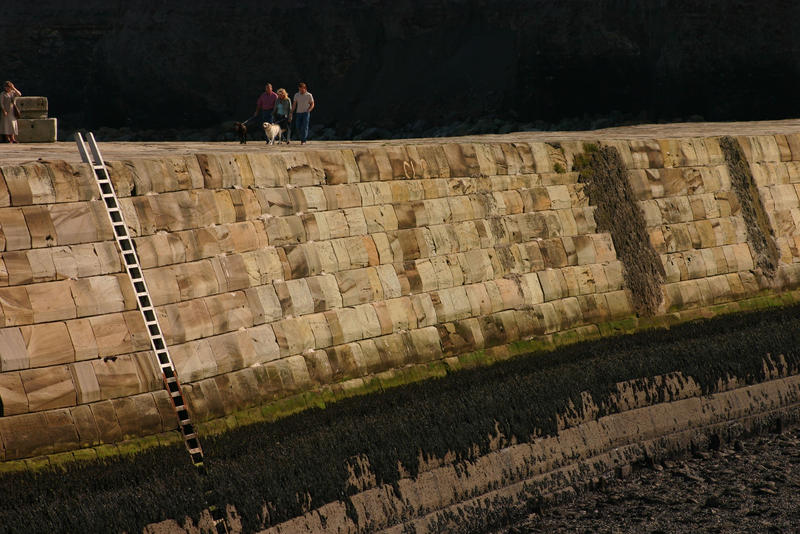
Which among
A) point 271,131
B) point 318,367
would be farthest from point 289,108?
point 318,367

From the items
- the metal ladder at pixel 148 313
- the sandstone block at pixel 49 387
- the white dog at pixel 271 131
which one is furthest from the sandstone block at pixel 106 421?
the white dog at pixel 271 131

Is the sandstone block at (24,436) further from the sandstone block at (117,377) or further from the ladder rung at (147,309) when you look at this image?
the ladder rung at (147,309)

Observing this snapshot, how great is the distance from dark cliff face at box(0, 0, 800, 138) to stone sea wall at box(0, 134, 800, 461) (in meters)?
25.8

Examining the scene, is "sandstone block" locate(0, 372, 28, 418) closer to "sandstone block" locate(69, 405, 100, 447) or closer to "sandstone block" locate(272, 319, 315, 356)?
"sandstone block" locate(69, 405, 100, 447)

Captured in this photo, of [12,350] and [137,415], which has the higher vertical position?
[12,350]

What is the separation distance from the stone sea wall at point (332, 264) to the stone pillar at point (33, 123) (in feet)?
23.6

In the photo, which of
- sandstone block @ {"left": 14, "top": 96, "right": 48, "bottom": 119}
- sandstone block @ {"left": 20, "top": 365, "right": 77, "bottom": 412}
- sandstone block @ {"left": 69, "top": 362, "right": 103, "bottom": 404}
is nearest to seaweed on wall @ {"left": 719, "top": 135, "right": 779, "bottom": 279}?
sandstone block @ {"left": 14, "top": 96, "right": 48, "bottom": 119}

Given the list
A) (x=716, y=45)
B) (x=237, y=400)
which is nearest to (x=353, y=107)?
(x=716, y=45)

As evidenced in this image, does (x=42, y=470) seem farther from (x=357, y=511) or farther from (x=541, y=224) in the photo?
(x=541, y=224)

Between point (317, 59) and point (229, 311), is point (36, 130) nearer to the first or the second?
point (229, 311)

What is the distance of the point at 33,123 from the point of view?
21.6 m

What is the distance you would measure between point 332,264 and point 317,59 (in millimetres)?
43640

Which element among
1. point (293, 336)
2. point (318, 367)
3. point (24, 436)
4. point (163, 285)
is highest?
point (163, 285)

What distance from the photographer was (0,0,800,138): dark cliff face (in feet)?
162
